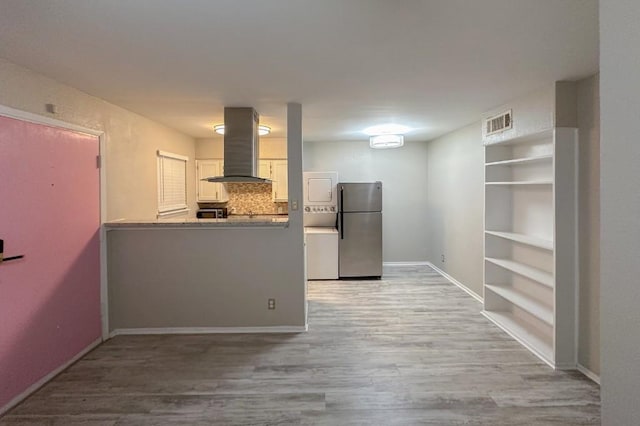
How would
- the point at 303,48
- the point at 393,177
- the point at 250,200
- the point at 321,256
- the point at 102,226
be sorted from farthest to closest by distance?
the point at 393,177, the point at 250,200, the point at 321,256, the point at 102,226, the point at 303,48

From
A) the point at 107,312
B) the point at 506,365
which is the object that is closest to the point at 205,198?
the point at 107,312

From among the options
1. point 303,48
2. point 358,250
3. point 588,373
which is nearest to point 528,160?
point 588,373

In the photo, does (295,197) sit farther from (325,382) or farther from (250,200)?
(250,200)

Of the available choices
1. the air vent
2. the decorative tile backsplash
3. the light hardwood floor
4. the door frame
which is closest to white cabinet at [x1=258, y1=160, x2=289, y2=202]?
the decorative tile backsplash

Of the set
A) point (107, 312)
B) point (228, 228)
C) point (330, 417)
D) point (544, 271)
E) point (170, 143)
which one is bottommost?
point (330, 417)

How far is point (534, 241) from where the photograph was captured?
11.1 ft

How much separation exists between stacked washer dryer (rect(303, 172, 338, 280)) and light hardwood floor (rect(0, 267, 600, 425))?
196cm

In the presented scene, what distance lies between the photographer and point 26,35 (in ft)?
6.72

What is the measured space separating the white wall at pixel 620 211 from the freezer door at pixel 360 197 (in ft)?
16.7

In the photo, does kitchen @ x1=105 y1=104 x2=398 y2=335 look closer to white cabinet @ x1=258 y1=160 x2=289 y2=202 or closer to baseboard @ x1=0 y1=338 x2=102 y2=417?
baseboard @ x1=0 y1=338 x2=102 y2=417

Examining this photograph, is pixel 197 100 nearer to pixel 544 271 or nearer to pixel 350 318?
pixel 350 318

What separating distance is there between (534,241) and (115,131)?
4318mm

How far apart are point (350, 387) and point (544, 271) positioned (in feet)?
7.43

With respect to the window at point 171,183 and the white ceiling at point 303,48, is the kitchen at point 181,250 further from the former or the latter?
the window at point 171,183
